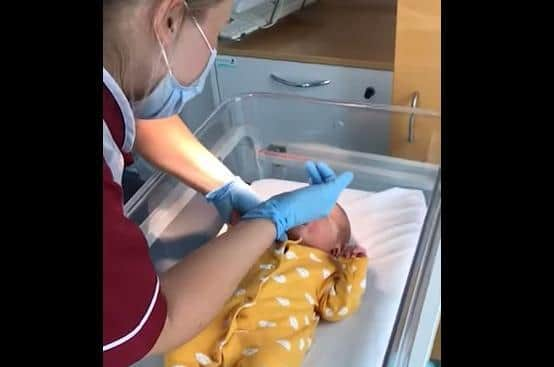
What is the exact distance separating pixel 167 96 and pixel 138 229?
28cm

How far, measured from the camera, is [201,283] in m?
0.88

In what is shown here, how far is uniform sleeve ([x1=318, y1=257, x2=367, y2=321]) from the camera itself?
1.15 metres

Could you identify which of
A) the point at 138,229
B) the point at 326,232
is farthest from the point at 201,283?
the point at 326,232

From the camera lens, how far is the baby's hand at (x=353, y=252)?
4.18 ft

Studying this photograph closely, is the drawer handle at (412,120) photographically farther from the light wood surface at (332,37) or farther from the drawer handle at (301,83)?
the drawer handle at (301,83)

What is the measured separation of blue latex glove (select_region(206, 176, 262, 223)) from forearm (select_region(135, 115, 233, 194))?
0.05ft

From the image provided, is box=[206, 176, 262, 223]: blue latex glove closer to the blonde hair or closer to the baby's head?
the baby's head

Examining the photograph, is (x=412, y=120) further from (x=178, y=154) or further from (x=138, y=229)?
(x=138, y=229)

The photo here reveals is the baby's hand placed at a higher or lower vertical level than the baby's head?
lower

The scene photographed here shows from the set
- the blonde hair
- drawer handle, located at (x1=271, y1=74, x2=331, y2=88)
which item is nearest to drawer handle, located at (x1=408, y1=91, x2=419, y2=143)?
drawer handle, located at (x1=271, y1=74, x2=331, y2=88)

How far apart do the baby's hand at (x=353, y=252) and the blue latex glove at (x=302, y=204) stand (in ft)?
0.27

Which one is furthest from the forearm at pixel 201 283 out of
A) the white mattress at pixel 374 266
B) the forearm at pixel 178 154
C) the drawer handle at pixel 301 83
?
the drawer handle at pixel 301 83
